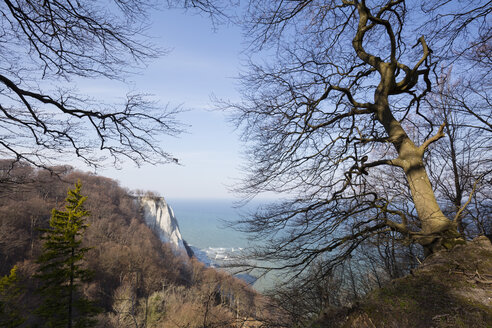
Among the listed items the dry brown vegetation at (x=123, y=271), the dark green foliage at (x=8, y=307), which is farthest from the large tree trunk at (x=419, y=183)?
the dark green foliage at (x=8, y=307)

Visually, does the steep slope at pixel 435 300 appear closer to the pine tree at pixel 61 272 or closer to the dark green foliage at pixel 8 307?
the pine tree at pixel 61 272

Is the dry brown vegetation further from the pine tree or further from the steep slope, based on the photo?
the steep slope

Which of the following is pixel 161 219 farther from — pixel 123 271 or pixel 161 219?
pixel 123 271

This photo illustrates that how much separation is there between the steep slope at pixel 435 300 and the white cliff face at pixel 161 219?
50.4m

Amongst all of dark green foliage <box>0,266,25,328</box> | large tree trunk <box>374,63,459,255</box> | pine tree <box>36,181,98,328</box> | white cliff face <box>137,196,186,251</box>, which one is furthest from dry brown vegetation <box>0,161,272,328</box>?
large tree trunk <box>374,63,459,255</box>

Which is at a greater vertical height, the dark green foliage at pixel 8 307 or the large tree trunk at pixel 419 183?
the large tree trunk at pixel 419 183

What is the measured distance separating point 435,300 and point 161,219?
54855 millimetres

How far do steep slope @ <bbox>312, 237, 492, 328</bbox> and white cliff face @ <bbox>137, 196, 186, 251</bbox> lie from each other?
50373mm

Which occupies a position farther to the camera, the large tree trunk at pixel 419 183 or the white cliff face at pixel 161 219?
the white cliff face at pixel 161 219

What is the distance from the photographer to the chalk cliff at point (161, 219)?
Result: 163ft

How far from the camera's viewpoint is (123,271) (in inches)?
1145

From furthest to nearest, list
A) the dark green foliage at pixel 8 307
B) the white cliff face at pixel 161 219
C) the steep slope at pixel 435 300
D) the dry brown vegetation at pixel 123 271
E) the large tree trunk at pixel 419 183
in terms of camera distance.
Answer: the white cliff face at pixel 161 219 < the dry brown vegetation at pixel 123 271 < the dark green foliage at pixel 8 307 < the large tree trunk at pixel 419 183 < the steep slope at pixel 435 300

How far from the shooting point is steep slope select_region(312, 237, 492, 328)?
6.71 feet

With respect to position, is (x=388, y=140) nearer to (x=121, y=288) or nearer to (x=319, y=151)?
(x=319, y=151)
